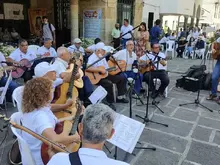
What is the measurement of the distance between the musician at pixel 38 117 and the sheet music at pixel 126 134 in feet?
1.18

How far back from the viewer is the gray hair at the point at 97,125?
125 cm

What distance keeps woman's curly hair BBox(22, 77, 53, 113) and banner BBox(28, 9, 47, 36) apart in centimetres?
877

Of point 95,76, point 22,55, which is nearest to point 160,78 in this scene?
point 95,76

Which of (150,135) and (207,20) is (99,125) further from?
(207,20)

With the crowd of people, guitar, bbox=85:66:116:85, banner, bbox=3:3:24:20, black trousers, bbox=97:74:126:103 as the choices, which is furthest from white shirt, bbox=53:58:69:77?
banner, bbox=3:3:24:20

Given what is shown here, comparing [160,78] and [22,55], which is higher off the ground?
[22,55]

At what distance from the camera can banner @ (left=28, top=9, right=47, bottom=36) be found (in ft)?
33.4

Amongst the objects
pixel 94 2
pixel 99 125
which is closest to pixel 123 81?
pixel 99 125

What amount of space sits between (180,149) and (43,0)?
9.74 metres

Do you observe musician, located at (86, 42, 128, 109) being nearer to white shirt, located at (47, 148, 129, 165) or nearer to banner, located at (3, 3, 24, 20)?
white shirt, located at (47, 148, 129, 165)

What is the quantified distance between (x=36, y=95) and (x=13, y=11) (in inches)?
366

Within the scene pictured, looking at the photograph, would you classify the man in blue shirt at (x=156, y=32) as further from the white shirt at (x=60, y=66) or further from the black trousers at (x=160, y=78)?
the white shirt at (x=60, y=66)

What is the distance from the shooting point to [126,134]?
2.12 metres

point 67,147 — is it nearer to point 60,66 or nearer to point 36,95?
point 36,95
